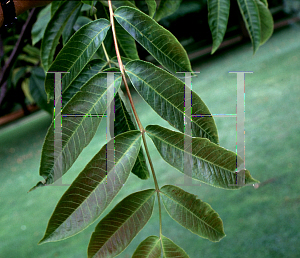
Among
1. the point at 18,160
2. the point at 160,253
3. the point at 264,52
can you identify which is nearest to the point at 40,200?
the point at 18,160

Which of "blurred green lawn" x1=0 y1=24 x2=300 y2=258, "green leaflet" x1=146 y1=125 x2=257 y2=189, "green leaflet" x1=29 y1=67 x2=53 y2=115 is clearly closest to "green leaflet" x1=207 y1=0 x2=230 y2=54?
"green leaflet" x1=146 y1=125 x2=257 y2=189

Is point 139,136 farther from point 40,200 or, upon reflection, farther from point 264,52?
point 264,52

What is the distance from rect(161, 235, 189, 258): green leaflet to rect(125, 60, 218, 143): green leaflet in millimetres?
129

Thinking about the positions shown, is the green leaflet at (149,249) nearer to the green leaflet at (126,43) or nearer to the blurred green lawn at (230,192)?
the green leaflet at (126,43)

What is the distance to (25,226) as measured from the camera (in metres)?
1.78

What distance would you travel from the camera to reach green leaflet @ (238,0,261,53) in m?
0.58

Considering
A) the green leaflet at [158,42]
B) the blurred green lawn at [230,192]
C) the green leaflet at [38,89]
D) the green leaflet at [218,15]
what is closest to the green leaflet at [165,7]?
the green leaflet at [218,15]

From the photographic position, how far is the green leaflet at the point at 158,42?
39cm

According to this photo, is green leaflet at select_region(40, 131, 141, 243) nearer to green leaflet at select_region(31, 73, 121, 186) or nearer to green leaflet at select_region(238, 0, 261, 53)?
green leaflet at select_region(31, 73, 121, 186)

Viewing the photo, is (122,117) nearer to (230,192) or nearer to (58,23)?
(58,23)

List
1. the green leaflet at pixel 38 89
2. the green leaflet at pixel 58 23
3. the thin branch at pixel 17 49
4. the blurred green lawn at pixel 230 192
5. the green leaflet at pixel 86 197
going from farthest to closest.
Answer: the blurred green lawn at pixel 230 192
the green leaflet at pixel 38 89
the thin branch at pixel 17 49
the green leaflet at pixel 58 23
the green leaflet at pixel 86 197

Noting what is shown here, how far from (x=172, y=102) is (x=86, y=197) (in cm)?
14

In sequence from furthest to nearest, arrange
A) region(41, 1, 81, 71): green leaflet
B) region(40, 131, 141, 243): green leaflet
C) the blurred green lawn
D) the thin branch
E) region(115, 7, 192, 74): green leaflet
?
the blurred green lawn
the thin branch
region(41, 1, 81, 71): green leaflet
region(115, 7, 192, 74): green leaflet
region(40, 131, 141, 243): green leaflet

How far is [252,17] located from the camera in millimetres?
588
